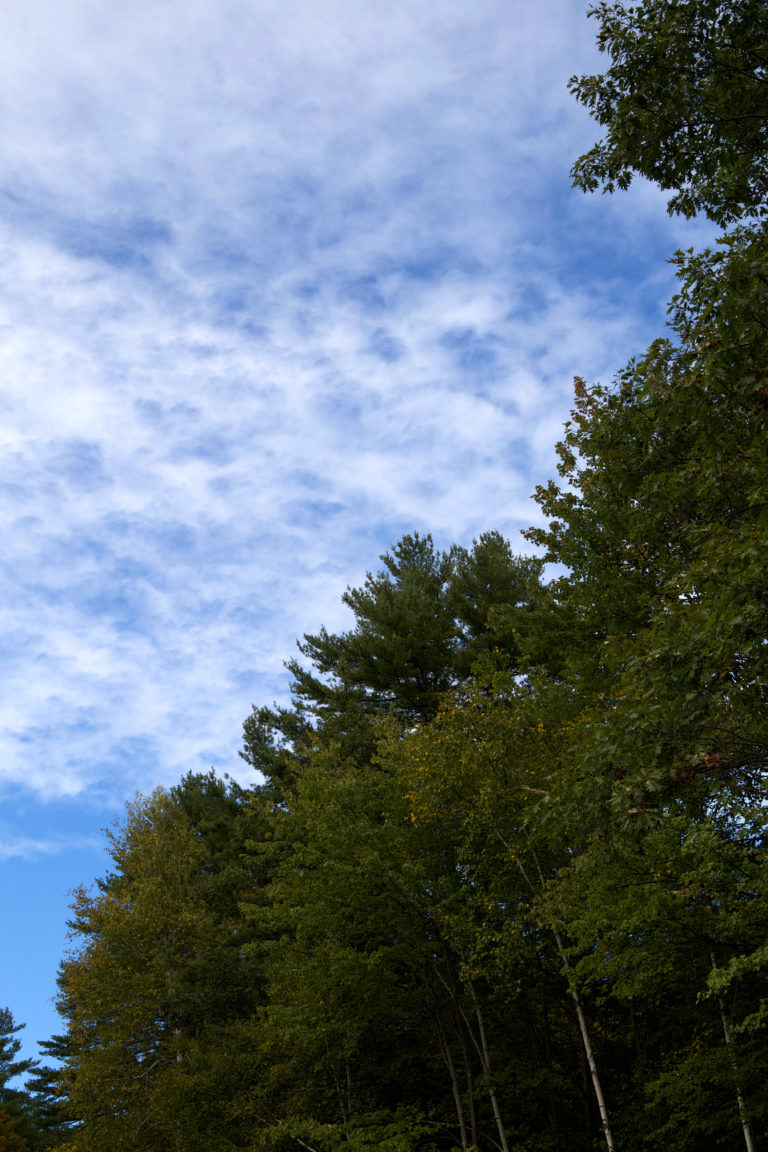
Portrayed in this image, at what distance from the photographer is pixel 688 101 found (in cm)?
970

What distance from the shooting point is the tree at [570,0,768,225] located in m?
9.34

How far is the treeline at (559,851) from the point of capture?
8.36 meters

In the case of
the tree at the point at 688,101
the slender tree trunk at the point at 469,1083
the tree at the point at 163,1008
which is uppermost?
the tree at the point at 688,101

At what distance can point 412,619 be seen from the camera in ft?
89.1

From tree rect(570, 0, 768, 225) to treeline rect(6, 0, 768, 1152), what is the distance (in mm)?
37

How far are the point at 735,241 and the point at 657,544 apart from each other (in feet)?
18.4

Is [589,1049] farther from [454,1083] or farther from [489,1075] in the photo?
[454,1083]

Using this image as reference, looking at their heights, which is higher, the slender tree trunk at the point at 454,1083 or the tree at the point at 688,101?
the tree at the point at 688,101

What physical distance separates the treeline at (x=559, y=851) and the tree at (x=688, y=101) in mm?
37

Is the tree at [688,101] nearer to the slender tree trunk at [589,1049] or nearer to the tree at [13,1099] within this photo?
the slender tree trunk at [589,1049]

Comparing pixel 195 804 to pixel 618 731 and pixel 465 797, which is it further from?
pixel 618 731

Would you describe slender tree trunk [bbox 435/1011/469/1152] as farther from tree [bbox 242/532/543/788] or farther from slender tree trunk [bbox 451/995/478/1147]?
tree [bbox 242/532/543/788]

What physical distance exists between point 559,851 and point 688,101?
462 inches

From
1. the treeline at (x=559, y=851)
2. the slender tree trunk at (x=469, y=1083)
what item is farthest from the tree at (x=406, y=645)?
the slender tree trunk at (x=469, y=1083)
